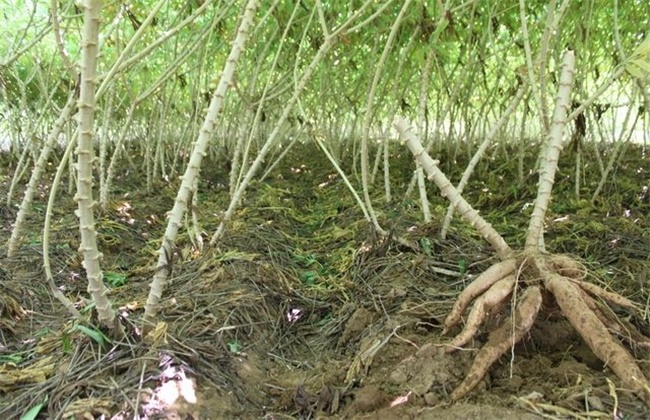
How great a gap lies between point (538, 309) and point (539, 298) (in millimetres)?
32

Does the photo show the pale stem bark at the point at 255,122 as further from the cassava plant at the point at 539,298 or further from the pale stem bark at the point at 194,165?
the cassava plant at the point at 539,298

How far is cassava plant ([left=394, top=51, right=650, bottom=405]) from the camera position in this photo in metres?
1.50

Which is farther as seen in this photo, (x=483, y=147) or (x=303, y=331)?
(x=483, y=147)

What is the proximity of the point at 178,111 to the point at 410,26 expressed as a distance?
11.6 feet

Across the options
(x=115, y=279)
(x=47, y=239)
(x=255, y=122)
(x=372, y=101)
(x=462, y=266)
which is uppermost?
(x=372, y=101)

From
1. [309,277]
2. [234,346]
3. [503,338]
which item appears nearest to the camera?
[503,338]

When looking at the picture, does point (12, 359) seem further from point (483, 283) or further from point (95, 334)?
point (483, 283)

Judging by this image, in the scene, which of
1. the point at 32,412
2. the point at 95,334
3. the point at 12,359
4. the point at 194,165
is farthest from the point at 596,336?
the point at 12,359

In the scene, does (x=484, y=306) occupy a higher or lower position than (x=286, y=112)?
lower

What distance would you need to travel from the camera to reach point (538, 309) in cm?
160

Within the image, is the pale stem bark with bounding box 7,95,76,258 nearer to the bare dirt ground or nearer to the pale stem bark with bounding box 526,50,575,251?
the bare dirt ground

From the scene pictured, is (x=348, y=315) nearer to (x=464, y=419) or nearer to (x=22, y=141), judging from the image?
(x=464, y=419)

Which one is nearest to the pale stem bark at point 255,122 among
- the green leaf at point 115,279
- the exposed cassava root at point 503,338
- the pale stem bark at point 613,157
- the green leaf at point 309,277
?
the green leaf at point 309,277

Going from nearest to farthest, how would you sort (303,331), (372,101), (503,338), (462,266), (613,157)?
1. (503,338)
2. (303,331)
3. (462,266)
4. (372,101)
5. (613,157)
